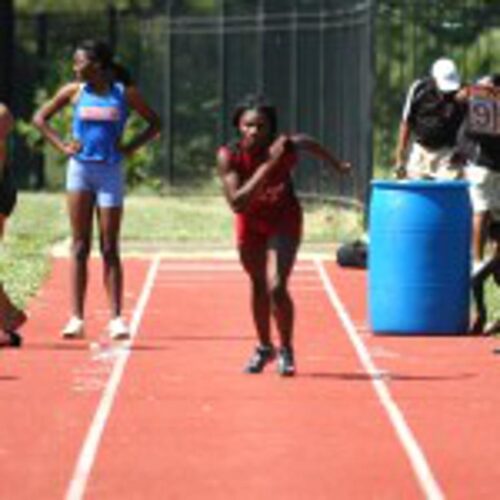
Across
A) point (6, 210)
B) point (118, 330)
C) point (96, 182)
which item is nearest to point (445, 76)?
point (96, 182)

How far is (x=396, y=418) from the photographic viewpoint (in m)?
12.6

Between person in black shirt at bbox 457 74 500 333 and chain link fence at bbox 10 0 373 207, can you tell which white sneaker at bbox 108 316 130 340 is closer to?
person in black shirt at bbox 457 74 500 333

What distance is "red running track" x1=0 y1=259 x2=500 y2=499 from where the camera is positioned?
10.5 metres

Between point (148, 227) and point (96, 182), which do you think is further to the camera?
point (148, 227)

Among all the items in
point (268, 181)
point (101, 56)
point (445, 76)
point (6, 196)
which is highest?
point (101, 56)

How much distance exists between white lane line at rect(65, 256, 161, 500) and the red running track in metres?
0.01

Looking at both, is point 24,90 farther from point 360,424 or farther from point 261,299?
point 360,424

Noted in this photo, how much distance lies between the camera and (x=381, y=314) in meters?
17.0

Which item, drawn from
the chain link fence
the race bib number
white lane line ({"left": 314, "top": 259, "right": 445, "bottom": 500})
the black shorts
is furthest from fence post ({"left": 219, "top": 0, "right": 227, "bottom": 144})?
the black shorts

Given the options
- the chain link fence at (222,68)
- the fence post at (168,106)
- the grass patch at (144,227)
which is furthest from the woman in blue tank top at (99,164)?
the fence post at (168,106)

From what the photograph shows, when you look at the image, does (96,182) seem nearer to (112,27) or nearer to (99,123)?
(99,123)

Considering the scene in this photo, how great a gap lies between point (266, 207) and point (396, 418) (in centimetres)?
208

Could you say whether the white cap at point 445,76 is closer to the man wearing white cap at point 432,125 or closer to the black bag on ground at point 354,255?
the man wearing white cap at point 432,125

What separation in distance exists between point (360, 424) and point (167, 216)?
1733cm
